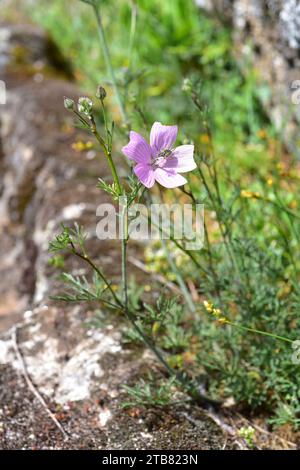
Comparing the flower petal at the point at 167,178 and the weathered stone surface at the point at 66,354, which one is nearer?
the flower petal at the point at 167,178

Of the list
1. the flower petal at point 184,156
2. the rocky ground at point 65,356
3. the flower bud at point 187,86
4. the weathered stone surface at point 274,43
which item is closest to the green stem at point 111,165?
the flower petal at point 184,156

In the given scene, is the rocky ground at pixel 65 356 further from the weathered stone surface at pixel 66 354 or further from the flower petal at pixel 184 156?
the flower petal at pixel 184 156

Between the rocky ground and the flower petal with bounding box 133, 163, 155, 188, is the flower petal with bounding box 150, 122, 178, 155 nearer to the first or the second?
the flower petal with bounding box 133, 163, 155, 188

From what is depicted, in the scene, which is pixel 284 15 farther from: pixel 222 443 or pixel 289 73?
pixel 222 443

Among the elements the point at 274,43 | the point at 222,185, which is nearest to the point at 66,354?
the point at 222,185

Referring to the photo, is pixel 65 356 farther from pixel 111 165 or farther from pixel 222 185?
pixel 222 185
